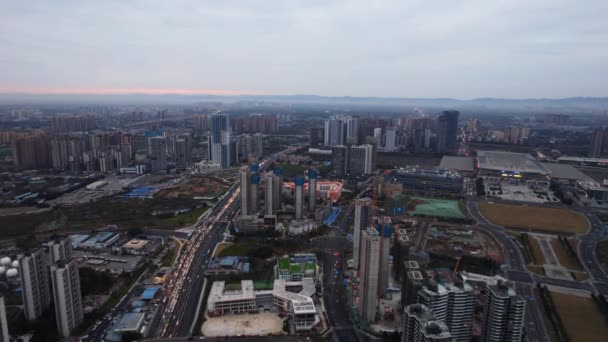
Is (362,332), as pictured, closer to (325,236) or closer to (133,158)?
(325,236)

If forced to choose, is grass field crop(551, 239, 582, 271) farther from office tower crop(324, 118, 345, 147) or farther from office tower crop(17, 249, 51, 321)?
office tower crop(324, 118, 345, 147)

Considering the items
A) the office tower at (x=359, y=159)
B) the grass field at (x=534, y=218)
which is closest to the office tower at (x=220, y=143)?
the office tower at (x=359, y=159)

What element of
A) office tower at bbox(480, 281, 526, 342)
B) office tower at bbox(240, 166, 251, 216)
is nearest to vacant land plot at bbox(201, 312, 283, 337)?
office tower at bbox(480, 281, 526, 342)

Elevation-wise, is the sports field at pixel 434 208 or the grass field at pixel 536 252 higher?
the sports field at pixel 434 208

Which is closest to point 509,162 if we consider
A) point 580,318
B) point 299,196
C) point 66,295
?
point 299,196

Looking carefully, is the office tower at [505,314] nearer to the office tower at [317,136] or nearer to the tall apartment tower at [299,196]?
the tall apartment tower at [299,196]

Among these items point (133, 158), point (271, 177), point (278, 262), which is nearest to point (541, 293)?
point (278, 262)
